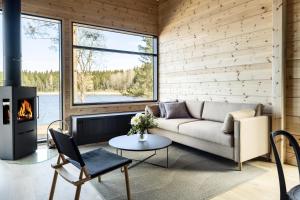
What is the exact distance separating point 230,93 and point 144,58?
2.54m

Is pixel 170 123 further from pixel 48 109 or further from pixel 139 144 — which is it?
pixel 48 109

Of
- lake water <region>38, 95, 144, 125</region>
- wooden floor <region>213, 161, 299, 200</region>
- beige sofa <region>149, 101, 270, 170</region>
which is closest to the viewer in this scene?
wooden floor <region>213, 161, 299, 200</region>

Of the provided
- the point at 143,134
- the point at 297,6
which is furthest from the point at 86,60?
the point at 297,6

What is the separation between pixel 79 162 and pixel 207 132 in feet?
6.80

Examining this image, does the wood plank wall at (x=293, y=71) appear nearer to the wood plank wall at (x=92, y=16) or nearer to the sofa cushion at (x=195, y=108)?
the sofa cushion at (x=195, y=108)

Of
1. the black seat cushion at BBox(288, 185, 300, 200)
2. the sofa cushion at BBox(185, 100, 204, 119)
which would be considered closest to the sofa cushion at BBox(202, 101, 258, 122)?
the sofa cushion at BBox(185, 100, 204, 119)

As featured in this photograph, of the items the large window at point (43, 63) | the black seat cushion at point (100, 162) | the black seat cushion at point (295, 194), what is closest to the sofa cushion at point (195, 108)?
the black seat cushion at point (100, 162)

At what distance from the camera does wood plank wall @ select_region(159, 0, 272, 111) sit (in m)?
3.46

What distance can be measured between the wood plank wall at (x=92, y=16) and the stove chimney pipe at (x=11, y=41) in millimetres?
598

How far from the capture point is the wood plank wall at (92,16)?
167 inches

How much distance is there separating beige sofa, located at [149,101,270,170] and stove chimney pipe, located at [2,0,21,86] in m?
2.66

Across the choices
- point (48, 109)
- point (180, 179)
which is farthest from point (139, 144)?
point (48, 109)

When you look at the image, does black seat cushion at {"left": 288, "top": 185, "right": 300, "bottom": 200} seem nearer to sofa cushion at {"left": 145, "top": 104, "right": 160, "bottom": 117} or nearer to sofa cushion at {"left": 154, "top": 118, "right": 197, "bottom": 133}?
sofa cushion at {"left": 154, "top": 118, "right": 197, "bottom": 133}

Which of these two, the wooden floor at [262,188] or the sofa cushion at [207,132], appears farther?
the sofa cushion at [207,132]
